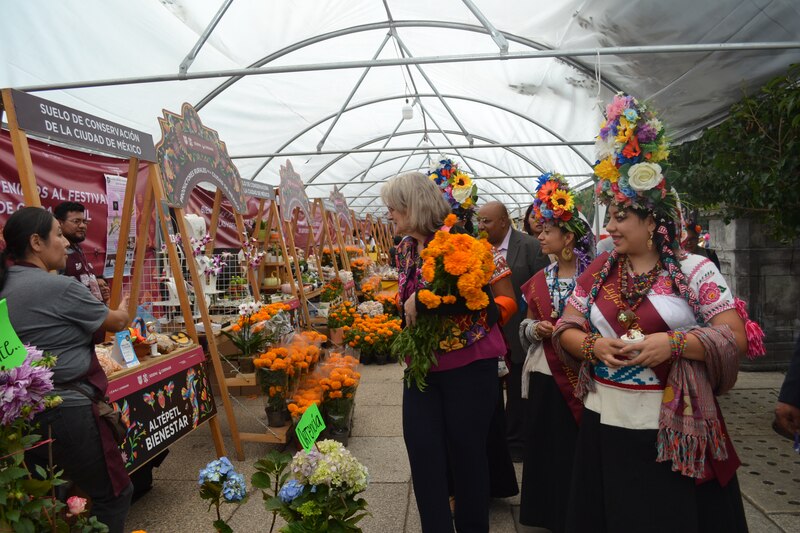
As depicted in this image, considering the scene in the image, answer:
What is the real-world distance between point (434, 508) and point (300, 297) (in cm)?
493

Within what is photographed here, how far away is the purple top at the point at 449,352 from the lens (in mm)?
2273

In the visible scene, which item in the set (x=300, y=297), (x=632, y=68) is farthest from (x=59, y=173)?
(x=632, y=68)

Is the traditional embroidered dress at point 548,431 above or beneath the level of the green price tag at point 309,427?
beneath

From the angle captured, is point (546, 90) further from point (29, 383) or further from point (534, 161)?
point (29, 383)

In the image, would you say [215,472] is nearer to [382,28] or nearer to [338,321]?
[338,321]

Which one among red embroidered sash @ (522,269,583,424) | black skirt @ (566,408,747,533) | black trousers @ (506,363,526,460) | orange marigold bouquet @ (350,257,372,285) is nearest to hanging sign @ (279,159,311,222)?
orange marigold bouquet @ (350,257,372,285)

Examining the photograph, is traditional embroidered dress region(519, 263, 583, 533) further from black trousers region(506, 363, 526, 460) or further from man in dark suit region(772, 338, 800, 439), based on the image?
black trousers region(506, 363, 526, 460)

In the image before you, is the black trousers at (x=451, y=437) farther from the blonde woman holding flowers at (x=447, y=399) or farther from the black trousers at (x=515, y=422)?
the black trousers at (x=515, y=422)

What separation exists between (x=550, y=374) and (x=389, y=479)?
1457 mm

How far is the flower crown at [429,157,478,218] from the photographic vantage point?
269cm

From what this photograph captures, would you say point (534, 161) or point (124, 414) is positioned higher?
point (534, 161)

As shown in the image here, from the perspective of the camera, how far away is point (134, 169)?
333 centimetres

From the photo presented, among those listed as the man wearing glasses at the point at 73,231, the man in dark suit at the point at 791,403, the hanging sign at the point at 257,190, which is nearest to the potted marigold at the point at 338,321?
the hanging sign at the point at 257,190

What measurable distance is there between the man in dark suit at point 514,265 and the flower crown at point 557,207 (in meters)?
0.67
